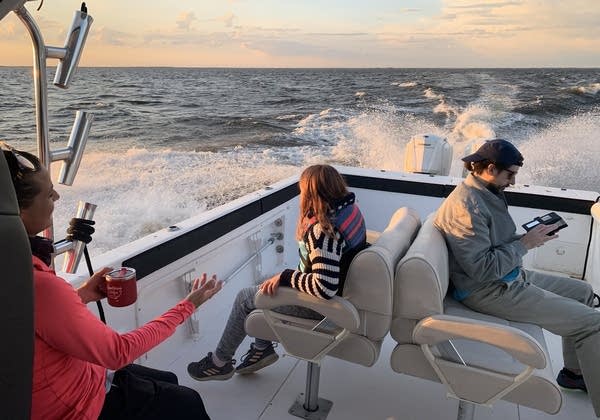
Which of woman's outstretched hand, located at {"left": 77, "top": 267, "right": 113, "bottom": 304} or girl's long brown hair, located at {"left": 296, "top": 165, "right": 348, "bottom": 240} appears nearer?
woman's outstretched hand, located at {"left": 77, "top": 267, "right": 113, "bottom": 304}

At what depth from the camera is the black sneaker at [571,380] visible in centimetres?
203

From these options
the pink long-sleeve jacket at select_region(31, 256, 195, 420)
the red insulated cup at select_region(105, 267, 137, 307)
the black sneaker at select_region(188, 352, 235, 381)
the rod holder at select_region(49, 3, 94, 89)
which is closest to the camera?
the pink long-sleeve jacket at select_region(31, 256, 195, 420)

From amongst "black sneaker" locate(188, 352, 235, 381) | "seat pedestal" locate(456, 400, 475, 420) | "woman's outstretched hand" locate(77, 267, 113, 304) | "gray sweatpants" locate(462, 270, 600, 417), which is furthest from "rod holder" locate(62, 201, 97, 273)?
"gray sweatpants" locate(462, 270, 600, 417)

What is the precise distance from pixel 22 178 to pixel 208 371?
1285 millimetres

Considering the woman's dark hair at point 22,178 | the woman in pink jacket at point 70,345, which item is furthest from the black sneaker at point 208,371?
the woman's dark hair at point 22,178

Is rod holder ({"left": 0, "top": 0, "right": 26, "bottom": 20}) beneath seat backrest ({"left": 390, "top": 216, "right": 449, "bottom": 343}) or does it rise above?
above

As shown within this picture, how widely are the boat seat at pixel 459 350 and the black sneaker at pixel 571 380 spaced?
1.46 feet

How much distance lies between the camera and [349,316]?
1622mm

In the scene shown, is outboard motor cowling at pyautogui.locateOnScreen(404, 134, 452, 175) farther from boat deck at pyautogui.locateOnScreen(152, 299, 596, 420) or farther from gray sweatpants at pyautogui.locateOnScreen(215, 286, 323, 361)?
gray sweatpants at pyautogui.locateOnScreen(215, 286, 323, 361)

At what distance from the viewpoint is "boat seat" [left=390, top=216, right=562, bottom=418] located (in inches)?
57.4

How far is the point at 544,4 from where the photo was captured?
1841cm

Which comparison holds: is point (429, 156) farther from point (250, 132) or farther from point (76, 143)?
point (250, 132)

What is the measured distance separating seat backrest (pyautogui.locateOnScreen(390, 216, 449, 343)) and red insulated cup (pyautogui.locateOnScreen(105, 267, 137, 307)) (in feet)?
2.86

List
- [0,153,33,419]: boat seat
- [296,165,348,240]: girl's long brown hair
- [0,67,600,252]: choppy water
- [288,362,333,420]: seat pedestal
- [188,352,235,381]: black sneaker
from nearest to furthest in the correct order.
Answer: [0,153,33,419]: boat seat, [296,165,348,240]: girl's long brown hair, [288,362,333,420]: seat pedestal, [188,352,235,381]: black sneaker, [0,67,600,252]: choppy water
